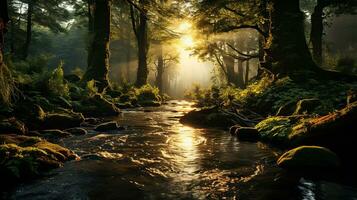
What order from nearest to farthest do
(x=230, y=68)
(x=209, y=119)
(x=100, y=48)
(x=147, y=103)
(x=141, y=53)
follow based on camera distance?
(x=209, y=119) → (x=100, y=48) → (x=147, y=103) → (x=141, y=53) → (x=230, y=68)

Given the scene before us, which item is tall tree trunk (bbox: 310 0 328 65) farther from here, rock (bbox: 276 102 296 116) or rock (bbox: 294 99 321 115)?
rock (bbox: 294 99 321 115)

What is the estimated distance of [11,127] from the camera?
782 centimetres

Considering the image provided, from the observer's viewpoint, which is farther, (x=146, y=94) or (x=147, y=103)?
(x=146, y=94)

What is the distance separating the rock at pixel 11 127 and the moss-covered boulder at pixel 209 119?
18.5 feet

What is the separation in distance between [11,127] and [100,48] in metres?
12.1

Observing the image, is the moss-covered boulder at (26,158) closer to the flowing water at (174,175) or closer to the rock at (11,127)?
the flowing water at (174,175)

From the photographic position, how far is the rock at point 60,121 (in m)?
9.83

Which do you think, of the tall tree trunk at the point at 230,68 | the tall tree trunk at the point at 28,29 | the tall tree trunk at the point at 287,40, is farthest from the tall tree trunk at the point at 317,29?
the tall tree trunk at the point at 28,29

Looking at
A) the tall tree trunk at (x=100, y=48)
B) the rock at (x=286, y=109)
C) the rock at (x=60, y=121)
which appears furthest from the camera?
the tall tree trunk at (x=100, y=48)

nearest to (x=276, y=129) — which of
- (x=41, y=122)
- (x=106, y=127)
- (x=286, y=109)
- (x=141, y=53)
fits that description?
(x=286, y=109)

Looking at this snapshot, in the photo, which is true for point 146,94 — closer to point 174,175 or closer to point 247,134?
point 247,134

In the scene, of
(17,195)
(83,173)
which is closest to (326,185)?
(83,173)

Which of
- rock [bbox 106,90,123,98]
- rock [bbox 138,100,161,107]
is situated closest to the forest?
rock [bbox 106,90,123,98]

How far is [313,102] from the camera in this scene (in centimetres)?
945
